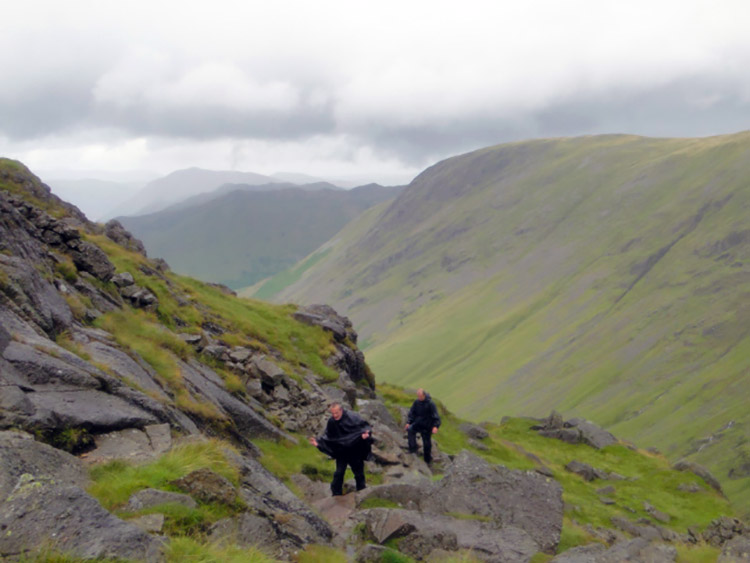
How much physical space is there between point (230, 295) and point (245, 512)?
35.9 meters

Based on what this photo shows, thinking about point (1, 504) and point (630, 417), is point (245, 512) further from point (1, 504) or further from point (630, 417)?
point (630, 417)

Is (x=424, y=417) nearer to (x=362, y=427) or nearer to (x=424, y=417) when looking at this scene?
(x=424, y=417)

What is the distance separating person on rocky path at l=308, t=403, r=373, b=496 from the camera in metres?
17.4

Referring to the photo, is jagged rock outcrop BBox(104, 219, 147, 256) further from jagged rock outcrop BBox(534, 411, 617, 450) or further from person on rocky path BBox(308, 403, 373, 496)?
jagged rock outcrop BBox(534, 411, 617, 450)

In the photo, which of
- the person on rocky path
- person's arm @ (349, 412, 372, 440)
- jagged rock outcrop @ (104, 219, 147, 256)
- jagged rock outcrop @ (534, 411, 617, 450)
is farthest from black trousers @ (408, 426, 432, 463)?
jagged rock outcrop @ (534, 411, 617, 450)

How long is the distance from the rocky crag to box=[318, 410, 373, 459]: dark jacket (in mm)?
1231

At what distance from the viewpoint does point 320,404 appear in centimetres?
2894

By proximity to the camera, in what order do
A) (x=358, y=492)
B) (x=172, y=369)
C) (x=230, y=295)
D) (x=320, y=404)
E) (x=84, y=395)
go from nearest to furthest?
(x=84, y=395)
(x=358, y=492)
(x=172, y=369)
(x=320, y=404)
(x=230, y=295)

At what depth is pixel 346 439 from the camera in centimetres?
1745

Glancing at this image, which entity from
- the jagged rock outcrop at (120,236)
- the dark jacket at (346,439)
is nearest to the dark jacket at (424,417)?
the dark jacket at (346,439)

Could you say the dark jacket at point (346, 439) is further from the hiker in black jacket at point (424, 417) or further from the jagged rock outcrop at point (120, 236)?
the jagged rock outcrop at point (120, 236)

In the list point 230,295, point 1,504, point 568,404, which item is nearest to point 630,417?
point 568,404

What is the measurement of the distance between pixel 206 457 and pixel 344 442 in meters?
5.95

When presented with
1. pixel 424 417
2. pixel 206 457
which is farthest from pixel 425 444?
pixel 206 457
